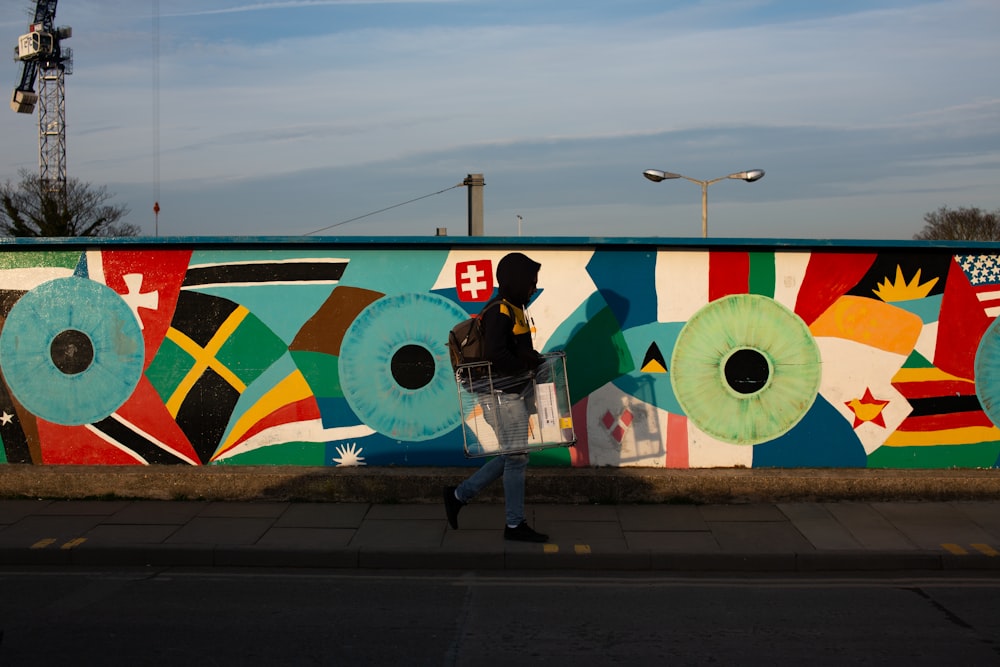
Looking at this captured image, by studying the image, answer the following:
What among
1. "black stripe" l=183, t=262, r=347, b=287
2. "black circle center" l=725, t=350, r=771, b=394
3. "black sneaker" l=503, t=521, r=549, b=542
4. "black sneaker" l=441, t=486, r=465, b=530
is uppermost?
"black stripe" l=183, t=262, r=347, b=287

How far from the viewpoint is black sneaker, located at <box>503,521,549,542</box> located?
22.3ft

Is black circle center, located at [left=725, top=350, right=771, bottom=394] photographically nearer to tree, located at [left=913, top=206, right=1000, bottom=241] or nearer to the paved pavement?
the paved pavement

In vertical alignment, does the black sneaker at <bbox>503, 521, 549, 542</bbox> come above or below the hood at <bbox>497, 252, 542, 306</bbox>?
below

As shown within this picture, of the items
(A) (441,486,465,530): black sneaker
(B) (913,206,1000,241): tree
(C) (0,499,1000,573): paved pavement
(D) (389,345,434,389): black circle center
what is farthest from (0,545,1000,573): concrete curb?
(B) (913,206,1000,241): tree

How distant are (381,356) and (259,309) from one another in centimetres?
111

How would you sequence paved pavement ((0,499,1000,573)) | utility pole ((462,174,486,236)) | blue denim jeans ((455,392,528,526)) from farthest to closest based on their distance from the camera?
1. utility pole ((462,174,486,236))
2. blue denim jeans ((455,392,528,526))
3. paved pavement ((0,499,1000,573))

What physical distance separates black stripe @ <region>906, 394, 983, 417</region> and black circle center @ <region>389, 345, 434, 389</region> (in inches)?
158

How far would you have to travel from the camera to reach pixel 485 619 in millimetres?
5500

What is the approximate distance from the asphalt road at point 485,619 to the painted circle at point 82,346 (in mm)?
2184

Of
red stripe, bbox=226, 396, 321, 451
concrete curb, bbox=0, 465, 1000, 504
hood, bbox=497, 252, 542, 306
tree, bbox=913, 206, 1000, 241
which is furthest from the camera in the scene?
tree, bbox=913, 206, 1000, 241

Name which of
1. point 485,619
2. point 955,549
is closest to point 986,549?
point 955,549

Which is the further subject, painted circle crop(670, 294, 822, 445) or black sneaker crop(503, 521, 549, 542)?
painted circle crop(670, 294, 822, 445)

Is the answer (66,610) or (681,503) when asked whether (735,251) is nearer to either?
(681,503)

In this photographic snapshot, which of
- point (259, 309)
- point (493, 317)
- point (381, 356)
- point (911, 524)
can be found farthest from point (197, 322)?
point (911, 524)
